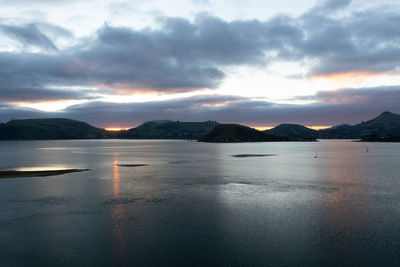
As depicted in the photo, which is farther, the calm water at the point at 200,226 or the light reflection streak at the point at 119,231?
the light reflection streak at the point at 119,231

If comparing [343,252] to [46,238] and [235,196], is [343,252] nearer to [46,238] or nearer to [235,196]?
[235,196]

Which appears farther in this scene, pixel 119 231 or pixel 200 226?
pixel 200 226

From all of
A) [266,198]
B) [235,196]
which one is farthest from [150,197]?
[266,198]

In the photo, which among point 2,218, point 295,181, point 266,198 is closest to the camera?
point 2,218

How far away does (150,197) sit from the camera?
46312 mm

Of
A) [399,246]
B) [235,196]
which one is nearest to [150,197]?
[235,196]

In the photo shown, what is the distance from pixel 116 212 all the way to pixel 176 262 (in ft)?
54.9

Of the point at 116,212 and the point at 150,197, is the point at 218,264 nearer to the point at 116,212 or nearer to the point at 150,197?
the point at 116,212

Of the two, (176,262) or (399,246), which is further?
(399,246)

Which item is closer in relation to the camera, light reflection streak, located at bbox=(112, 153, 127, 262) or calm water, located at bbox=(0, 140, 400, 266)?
calm water, located at bbox=(0, 140, 400, 266)

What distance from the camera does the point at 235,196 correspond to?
1839 inches

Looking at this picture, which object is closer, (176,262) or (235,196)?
(176,262)

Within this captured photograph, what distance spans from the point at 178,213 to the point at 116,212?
308 inches

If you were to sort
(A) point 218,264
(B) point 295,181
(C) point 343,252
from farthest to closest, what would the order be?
(B) point 295,181 < (C) point 343,252 < (A) point 218,264
